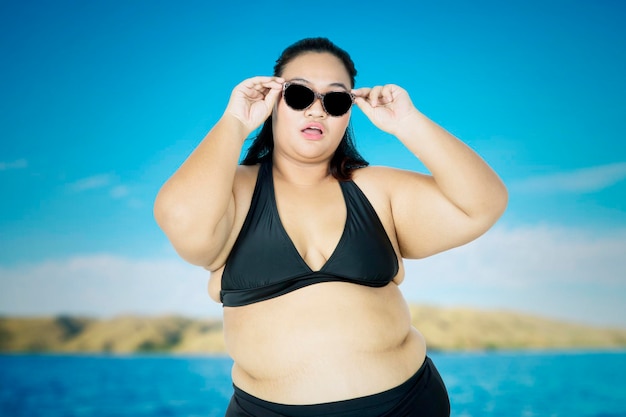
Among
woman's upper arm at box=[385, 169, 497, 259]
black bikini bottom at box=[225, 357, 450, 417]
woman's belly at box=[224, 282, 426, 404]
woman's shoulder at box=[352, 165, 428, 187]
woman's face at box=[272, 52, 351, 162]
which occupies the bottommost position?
black bikini bottom at box=[225, 357, 450, 417]

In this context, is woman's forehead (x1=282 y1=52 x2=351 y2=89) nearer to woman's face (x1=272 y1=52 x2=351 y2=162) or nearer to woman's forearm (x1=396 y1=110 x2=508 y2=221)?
woman's face (x1=272 y1=52 x2=351 y2=162)

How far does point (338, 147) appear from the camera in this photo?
2.51 m

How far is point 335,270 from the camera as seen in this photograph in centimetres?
203

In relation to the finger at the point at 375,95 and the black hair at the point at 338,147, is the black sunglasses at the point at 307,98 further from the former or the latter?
the black hair at the point at 338,147

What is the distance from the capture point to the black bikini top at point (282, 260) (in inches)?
79.3

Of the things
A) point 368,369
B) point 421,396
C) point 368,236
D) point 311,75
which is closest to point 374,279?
point 368,236

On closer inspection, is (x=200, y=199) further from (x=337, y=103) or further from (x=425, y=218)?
(x=425, y=218)

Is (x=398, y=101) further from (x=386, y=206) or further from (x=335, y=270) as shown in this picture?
(x=335, y=270)

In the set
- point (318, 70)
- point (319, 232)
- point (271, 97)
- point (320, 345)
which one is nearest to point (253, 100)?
point (271, 97)

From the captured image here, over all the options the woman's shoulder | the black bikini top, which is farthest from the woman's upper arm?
the black bikini top

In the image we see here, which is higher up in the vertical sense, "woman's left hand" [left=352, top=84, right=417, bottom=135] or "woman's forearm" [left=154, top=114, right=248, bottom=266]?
"woman's left hand" [left=352, top=84, right=417, bottom=135]

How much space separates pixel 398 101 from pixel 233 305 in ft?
3.10

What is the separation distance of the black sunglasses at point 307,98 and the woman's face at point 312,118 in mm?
16

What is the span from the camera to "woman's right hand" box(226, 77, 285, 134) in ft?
6.88
